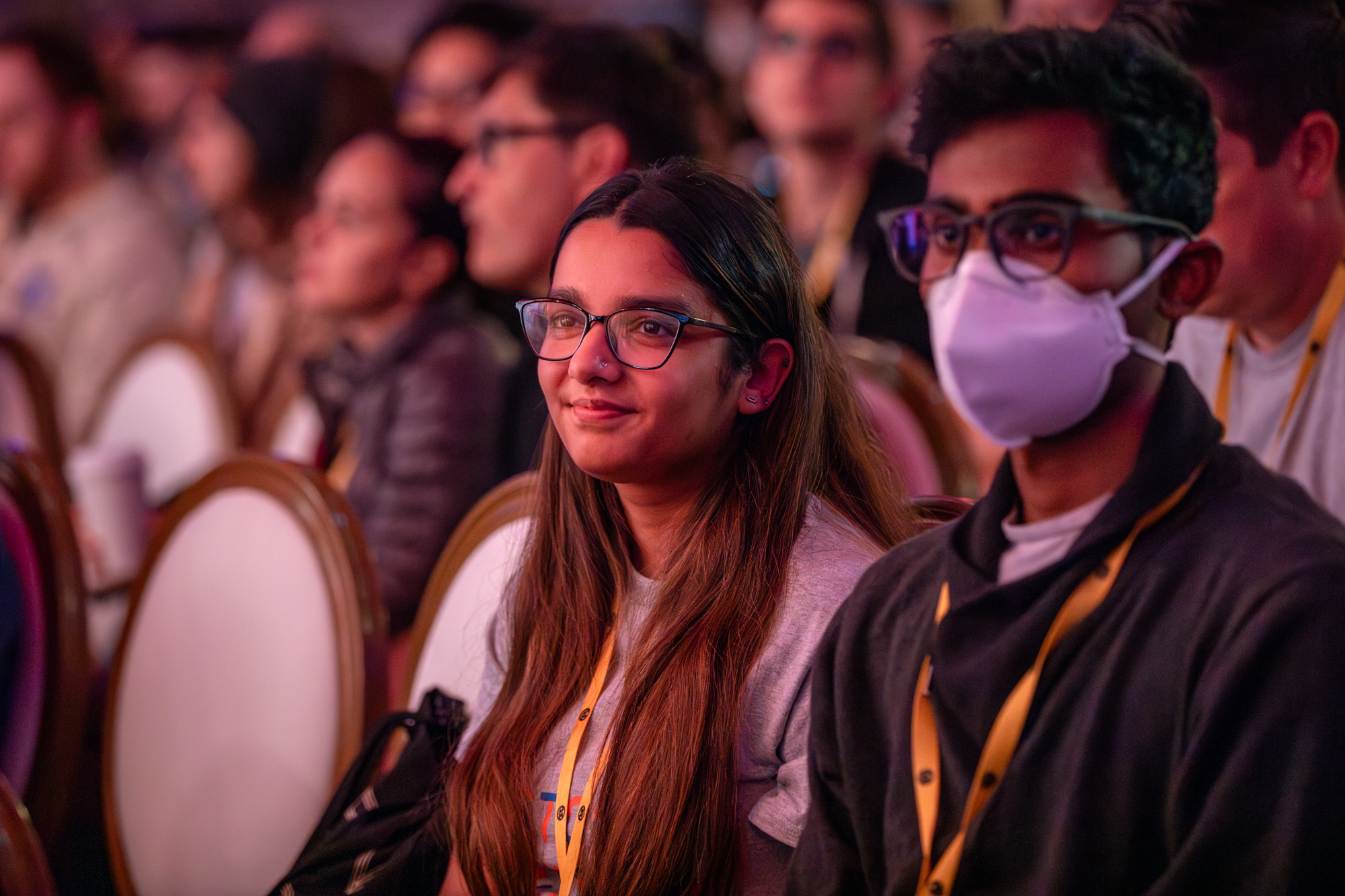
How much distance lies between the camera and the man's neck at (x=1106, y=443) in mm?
919

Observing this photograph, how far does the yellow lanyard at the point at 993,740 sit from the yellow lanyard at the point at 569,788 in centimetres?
36

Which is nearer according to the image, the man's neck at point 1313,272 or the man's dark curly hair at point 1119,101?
the man's dark curly hair at point 1119,101

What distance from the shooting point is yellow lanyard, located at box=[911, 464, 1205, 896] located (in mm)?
894

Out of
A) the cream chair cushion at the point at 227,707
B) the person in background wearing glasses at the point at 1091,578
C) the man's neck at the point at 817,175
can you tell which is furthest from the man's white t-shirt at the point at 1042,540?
the man's neck at the point at 817,175

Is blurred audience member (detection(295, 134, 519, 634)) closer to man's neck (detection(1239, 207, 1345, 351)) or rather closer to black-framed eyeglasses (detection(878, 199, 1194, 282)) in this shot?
man's neck (detection(1239, 207, 1345, 351))

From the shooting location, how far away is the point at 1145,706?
0.86 meters

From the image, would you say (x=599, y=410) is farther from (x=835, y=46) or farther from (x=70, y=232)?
(x=70, y=232)

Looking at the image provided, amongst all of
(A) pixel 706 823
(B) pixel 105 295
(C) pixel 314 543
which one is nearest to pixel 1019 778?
(A) pixel 706 823

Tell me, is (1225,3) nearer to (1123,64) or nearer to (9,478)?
(1123,64)

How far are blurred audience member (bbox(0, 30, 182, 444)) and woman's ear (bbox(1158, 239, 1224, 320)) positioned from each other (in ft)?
11.6

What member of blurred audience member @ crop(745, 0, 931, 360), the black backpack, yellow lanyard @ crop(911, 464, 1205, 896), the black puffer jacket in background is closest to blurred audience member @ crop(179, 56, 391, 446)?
the black puffer jacket in background

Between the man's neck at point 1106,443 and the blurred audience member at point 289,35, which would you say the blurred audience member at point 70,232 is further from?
the man's neck at point 1106,443

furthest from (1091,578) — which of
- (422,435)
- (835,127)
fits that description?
(835,127)

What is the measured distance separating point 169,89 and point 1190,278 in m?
5.34
